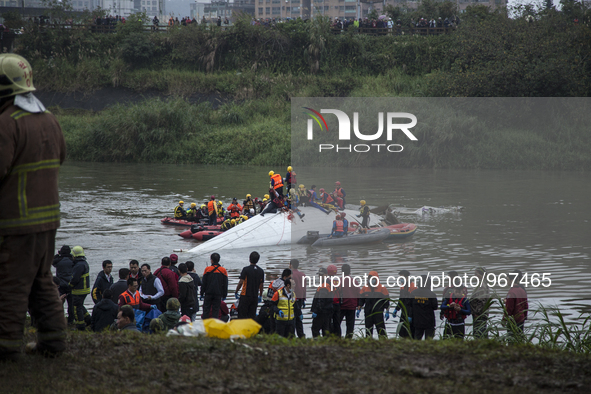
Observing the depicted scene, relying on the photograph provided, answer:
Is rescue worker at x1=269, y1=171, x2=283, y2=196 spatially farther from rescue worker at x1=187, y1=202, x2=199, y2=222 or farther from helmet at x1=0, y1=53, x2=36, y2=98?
helmet at x1=0, y1=53, x2=36, y2=98

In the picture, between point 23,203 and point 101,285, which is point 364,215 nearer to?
point 101,285

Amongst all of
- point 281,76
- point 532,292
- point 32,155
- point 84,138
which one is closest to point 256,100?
point 281,76

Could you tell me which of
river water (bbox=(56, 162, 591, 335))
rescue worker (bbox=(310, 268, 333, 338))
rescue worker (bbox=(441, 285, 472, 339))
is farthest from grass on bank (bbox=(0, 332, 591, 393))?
river water (bbox=(56, 162, 591, 335))

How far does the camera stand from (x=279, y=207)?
2025 cm

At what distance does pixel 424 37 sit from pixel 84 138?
3767 cm

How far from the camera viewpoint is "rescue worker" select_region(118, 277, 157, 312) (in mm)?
9531

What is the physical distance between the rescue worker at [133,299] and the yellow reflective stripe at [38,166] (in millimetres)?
5459

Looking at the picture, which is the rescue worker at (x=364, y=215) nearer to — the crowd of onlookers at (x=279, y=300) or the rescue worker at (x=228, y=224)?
the rescue worker at (x=228, y=224)

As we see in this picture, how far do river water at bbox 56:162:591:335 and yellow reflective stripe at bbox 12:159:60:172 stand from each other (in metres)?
8.01

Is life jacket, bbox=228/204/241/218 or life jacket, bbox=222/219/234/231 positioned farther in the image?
life jacket, bbox=228/204/241/218

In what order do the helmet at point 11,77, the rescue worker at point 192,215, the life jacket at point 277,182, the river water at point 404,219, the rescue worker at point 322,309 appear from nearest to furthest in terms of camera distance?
1. the helmet at point 11,77
2. the rescue worker at point 322,309
3. the river water at point 404,219
4. the life jacket at point 277,182
5. the rescue worker at point 192,215

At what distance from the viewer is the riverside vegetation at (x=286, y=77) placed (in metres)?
49.7

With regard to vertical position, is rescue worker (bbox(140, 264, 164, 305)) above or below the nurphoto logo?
below

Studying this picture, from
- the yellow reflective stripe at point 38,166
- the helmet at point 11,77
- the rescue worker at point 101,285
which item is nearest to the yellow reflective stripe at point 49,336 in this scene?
the yellow reflective stripe at point 38,166
